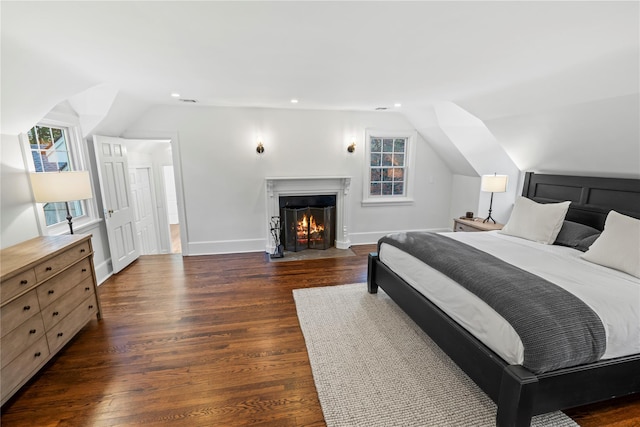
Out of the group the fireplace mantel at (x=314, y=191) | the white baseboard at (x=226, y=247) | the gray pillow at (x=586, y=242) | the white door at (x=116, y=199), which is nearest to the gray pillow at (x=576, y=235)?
the gray pillow at (x=586, y=242)

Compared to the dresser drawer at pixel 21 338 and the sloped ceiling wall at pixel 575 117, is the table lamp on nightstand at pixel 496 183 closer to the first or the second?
the sloped ceiling wall at pixel 575 117

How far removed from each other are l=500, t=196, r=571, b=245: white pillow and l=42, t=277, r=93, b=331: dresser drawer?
439 cm

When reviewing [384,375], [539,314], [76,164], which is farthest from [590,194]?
[76,164]

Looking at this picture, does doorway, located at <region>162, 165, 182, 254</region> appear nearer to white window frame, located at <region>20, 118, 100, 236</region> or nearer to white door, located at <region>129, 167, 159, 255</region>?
white door, located at <region>129, 167, 159, 255</region>

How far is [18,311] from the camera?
187cm

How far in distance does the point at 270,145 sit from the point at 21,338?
3.53 meters

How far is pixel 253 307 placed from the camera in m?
3.08

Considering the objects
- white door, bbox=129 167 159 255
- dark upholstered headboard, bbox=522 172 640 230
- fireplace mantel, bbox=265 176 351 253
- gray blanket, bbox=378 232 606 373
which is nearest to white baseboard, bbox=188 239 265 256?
fireplace mantel, bbox=265 176 351 253

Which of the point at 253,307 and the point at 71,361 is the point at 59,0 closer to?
the point at 71,361

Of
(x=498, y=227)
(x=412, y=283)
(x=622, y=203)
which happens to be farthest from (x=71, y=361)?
(x=622, y=203)

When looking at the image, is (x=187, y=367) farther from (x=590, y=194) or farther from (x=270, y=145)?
(x=590, y=194)

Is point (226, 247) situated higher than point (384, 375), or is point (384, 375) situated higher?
point (226, 247)

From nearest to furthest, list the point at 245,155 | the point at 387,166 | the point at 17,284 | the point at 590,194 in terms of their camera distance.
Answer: the point at 17,284
the point at 590,194
the point at 245,155
the point at 387,166

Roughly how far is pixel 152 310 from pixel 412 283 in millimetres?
2659
